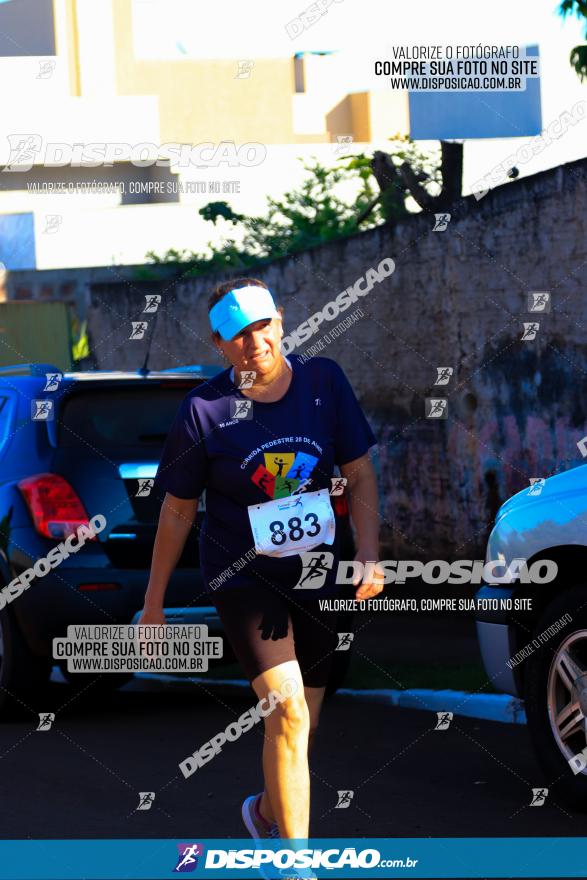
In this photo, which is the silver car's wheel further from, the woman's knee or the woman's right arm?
the woman's right arm

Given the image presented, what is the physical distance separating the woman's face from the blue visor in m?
0.02

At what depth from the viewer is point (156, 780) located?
7035mm

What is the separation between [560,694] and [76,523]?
3066 millimetres

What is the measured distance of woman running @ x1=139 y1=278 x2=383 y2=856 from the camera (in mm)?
5168

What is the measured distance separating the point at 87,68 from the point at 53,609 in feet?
110

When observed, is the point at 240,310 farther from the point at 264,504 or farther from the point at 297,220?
the point at 297,220

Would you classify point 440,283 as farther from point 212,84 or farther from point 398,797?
point 212,84

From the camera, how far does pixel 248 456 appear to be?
5.19 m

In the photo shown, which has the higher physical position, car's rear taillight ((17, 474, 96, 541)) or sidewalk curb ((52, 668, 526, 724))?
car's rear taillight ((17, 474, 96, 541))

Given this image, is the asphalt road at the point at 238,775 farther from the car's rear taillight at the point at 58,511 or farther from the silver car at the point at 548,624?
the car's rear taillight at the point at 58,511

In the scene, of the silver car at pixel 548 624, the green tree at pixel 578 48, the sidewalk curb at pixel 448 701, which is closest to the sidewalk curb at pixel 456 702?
the sidewalk curb at pixel 448 701

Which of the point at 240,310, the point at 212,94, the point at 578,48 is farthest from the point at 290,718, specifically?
the point at 212,94

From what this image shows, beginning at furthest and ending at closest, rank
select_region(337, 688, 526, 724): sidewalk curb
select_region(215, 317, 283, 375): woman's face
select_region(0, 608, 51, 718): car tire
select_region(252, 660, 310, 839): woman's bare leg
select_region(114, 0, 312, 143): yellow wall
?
select_region(114, 0, 312, 143): yellow wall → select_region(0, 608, 51, 718): car tire → select_region(337, 688, 526, 724): sidewalk curb → select_region(215, 317, 283, 375): woman's face → select_region(252, 660, 310, 839): woman's bare leg

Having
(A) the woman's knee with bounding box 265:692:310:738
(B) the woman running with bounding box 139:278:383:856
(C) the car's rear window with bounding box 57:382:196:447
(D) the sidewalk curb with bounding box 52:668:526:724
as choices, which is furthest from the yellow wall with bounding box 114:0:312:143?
(A) the woman's knee with bounding box 265:692:310:738
